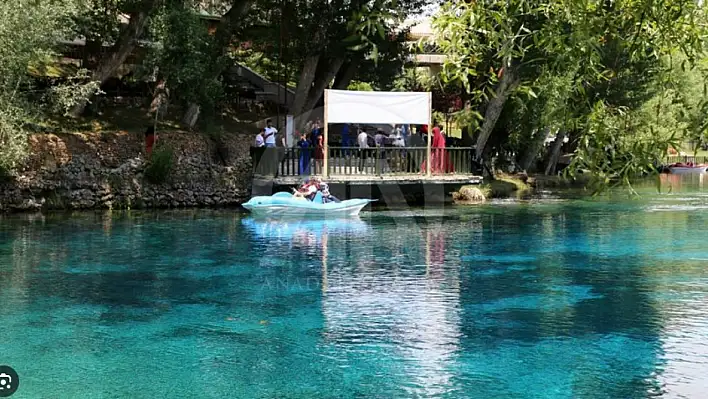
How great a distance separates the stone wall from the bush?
226mm

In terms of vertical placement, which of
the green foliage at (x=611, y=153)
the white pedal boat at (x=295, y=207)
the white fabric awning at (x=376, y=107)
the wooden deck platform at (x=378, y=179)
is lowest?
the white pedal boat at (x=295, y=207)

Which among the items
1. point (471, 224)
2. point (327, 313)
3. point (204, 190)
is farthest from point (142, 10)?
point (327, 313)

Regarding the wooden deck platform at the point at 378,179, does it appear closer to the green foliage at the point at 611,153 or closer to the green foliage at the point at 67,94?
the green foliage at the point at 67,94

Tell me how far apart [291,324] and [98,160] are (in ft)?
62.4

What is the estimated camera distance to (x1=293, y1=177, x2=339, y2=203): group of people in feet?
92.4

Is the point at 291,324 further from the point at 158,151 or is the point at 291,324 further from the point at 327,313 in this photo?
the point at 158,151

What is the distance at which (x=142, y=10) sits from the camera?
31.1 meters

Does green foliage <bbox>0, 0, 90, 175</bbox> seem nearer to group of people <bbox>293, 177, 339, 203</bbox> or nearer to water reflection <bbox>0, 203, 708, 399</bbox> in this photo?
water reflection <bbox>0, 203, 708, 399</bbox>

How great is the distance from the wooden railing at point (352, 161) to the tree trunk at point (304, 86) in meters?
4.75

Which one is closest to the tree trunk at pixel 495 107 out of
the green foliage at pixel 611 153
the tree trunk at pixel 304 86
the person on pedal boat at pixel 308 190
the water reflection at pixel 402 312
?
the tree trunk at pixel 304 86

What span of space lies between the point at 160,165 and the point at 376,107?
7.79m

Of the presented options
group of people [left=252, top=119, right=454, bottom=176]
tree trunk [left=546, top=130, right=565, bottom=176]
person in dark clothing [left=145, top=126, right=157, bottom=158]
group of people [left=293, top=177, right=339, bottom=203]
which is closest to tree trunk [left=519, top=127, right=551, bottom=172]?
tree trunk [left=546, top=130, right=565, bottom=176]

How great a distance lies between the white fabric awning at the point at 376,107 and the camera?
2855cm

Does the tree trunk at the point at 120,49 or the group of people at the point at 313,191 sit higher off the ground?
the tree trunk at the point at 120,49
